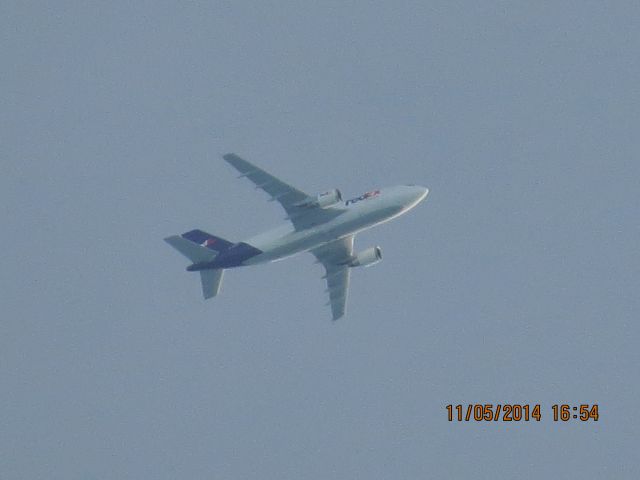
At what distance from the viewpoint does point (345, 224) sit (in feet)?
391

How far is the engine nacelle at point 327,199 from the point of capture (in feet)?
390

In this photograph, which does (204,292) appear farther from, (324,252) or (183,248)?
(324,252)

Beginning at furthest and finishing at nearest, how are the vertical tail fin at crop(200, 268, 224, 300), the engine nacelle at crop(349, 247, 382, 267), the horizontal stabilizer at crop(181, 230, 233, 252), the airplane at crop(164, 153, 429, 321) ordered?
1. the engine nacelle at crop(349, 247, 382, 267)
2. the vertical tail fin at crop(200, 268, 224, 300)
3. the horizontal stabilizer at crop(181, 230, 233, 252)
4. the airplane at crop(164, 153, 429, 321)

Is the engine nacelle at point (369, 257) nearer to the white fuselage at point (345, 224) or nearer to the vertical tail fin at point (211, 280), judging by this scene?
the white fuselage at point (345, 224)

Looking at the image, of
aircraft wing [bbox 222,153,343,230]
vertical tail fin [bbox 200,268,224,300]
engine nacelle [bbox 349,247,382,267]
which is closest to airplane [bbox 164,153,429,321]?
aircraft wing [bbox 222,153,343,230]

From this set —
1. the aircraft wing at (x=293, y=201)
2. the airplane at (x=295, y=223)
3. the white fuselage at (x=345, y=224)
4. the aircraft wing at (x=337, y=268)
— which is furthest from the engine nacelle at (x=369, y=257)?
the aircraft wing at (x=293, y=201)

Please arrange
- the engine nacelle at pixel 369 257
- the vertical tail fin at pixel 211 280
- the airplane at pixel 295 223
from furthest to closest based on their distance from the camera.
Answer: the engine nacelle at pixel 369 257 < the vertical tail fin at pixel 211 280 < the airplane at pixel 295 223

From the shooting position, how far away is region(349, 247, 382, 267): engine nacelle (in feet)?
426

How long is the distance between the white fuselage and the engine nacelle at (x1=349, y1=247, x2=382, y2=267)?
9.34 meters

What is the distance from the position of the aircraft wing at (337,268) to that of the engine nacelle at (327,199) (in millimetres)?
10575

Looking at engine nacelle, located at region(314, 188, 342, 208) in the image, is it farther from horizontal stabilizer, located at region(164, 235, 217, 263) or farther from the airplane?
horizontal stabilizer, located at region(164, 235, 217, 263)

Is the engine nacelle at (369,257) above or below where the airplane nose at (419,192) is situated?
below

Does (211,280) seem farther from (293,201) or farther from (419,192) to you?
(419,192)

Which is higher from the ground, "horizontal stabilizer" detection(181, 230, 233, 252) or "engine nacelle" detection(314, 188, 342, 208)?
"engine nacelle" detection(314, 188, 342, 208)
